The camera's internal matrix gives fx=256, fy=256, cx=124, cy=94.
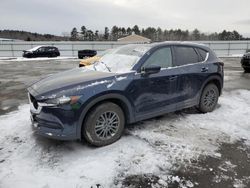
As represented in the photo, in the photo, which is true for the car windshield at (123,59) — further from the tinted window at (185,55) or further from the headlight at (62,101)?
the headlight at (62,101)

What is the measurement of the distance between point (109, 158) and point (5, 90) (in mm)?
6342

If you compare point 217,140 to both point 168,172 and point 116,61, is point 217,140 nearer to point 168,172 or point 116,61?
point 168,172

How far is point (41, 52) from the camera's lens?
26.1 m

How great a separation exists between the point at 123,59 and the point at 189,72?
1339mm

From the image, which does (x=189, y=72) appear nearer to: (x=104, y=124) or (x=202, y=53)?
(x=202, y=53)

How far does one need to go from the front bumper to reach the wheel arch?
0.10 m

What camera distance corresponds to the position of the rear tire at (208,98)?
5.49m

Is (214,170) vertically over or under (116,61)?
under

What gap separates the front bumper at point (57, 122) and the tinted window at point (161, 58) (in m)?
1.61

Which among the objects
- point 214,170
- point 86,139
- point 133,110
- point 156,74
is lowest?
point 214,170

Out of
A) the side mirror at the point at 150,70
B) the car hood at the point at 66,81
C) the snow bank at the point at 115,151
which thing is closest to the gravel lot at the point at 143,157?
the snow bank at the point at 115,151

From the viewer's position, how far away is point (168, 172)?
10.9 ft

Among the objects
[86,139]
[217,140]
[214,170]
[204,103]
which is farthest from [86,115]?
[204,103]

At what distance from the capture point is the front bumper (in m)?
3.57
